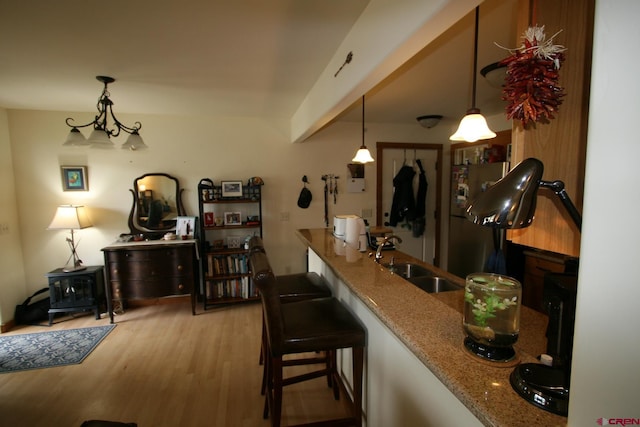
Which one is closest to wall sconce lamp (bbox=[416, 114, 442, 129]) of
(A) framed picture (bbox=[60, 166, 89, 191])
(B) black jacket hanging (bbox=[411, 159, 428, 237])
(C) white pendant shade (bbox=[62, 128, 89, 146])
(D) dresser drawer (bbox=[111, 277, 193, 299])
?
(B) black jacket hanging (bbox=[411, 159, 428, 237])

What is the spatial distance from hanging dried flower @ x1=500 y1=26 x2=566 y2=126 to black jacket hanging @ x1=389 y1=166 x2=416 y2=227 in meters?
3.62

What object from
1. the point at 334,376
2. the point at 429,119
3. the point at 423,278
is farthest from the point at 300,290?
the point at 429,119

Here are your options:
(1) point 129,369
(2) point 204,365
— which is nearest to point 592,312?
(2) point 204,365

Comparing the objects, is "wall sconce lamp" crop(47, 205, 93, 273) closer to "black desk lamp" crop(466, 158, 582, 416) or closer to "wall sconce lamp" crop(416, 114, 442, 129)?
"black desk lamp" crop(466, 158, 582, 416)

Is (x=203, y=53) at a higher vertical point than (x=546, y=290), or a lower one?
higher

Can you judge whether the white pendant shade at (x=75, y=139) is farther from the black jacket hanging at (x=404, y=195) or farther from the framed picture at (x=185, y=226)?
the black jacket hanging at (x=404, y=195)

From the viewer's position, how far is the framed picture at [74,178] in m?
3.56

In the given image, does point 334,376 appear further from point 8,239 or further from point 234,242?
point 8,239

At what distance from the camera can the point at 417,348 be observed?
919 mm

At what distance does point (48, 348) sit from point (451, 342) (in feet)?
11.9

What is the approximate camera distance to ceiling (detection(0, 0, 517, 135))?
5.08 feet

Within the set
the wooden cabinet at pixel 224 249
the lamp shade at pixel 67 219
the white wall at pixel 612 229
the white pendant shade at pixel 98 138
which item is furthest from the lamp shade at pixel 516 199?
the lamp shade at pixel 67 219

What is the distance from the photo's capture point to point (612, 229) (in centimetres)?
50

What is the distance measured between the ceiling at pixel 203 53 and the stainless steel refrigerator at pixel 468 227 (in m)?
0.86
